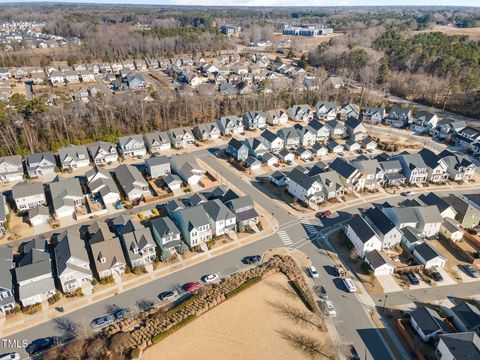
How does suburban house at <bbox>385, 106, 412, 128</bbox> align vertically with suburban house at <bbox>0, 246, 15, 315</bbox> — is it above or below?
above

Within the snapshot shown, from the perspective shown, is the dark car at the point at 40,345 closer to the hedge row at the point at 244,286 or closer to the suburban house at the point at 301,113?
the hedge row at the point at 244,286

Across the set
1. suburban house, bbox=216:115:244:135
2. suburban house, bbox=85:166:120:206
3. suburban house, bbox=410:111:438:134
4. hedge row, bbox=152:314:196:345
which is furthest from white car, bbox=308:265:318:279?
suburban house, bbox=410:111:438:134

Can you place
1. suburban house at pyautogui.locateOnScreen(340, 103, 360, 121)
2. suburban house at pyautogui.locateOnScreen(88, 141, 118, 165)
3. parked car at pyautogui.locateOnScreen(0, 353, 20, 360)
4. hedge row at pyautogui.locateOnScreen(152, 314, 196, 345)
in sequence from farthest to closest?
suburban house at pyautogui.locateOnScreen(340, 103, 360, 121)
suburban house at pyautogui.locateOnScreen(88, 141, 118, 165)
hedge row at pyautogui.locateOnScreen(152, 314, 196, 345)
parked car at pyautogui.locateOnScreen(0, 353, 20, 360)

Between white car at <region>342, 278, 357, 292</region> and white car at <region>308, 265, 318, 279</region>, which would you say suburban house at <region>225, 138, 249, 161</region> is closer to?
white car at <region>308, 265, 318, 279</region>

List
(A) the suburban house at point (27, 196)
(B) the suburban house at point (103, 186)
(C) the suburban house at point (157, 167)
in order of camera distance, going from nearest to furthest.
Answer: (A) the suburban house at point (27, 196)
(B) the suburban house at point (103, 186)
(C) the suburban house at point (157, 167)

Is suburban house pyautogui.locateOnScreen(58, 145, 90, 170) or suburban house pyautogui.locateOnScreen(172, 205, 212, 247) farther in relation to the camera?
suburban house pyautogui.locateOnScreen(58, 145, 90, 170)

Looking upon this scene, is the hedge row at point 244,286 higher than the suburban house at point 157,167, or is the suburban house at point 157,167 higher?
the suburban house at point 157,167

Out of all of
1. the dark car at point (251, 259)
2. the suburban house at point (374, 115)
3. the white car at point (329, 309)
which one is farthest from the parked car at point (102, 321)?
the suburban house at point (374, 115)
